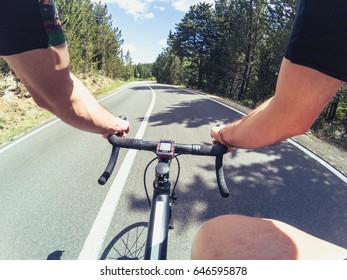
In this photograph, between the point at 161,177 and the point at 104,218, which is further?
the point at 104,218

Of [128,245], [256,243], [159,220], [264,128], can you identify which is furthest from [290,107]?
[128,245]

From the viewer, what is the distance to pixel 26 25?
75 centimetres

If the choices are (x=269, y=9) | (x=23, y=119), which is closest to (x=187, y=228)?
(x=23, y=119)

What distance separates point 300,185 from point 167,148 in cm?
344

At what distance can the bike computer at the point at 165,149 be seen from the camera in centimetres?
132

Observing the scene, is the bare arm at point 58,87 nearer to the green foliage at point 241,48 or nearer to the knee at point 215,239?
the knee at point 215,239

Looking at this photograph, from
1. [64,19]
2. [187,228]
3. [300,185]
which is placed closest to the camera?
[187,228]

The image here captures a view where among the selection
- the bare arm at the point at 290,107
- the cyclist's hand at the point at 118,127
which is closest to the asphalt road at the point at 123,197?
the cyclist's hand at the point at 118,127

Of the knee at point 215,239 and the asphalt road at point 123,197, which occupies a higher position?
the knee at point 215,239

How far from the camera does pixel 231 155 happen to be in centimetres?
504

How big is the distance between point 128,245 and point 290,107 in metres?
2.30

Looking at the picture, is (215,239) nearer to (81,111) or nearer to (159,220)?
(159,220)

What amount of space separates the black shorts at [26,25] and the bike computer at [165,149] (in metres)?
0.74
